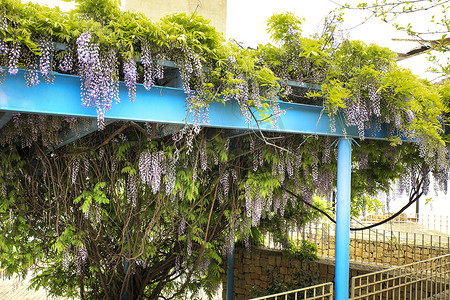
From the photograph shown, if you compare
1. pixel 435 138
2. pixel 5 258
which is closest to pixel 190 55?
pixel 435 138

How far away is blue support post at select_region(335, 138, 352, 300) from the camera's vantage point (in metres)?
3.60

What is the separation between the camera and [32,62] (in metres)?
2.47

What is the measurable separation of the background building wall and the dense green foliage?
75.6 inches

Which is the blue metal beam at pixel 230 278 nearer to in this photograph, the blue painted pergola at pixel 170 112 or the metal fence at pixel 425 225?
the metal fence at pixel 425 225

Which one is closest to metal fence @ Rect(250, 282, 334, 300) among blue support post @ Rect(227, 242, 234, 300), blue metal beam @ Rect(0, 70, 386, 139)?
blue metal beam @ Rect(0, 70, 386, 139)

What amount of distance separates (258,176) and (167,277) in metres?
3.17

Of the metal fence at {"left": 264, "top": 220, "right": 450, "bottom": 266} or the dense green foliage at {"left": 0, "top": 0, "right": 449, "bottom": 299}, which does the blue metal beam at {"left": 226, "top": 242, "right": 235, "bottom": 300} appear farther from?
the dense green foliage at {"left": 0, "top": 0, "right": 449, "bottom": 299}

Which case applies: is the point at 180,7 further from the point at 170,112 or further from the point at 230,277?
the point at 230,277

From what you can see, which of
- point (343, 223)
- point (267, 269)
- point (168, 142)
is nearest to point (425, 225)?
point (267, 269)

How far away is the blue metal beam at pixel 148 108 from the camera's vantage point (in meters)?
2.45

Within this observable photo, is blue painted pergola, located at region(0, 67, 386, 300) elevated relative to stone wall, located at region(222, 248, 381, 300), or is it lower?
elevated

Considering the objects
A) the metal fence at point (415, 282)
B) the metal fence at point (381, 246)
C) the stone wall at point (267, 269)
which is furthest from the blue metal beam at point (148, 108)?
the metal fence at point (381, 246)

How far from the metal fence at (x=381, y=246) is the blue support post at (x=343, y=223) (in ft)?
13.3

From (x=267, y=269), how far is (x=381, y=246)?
7.34 ft
